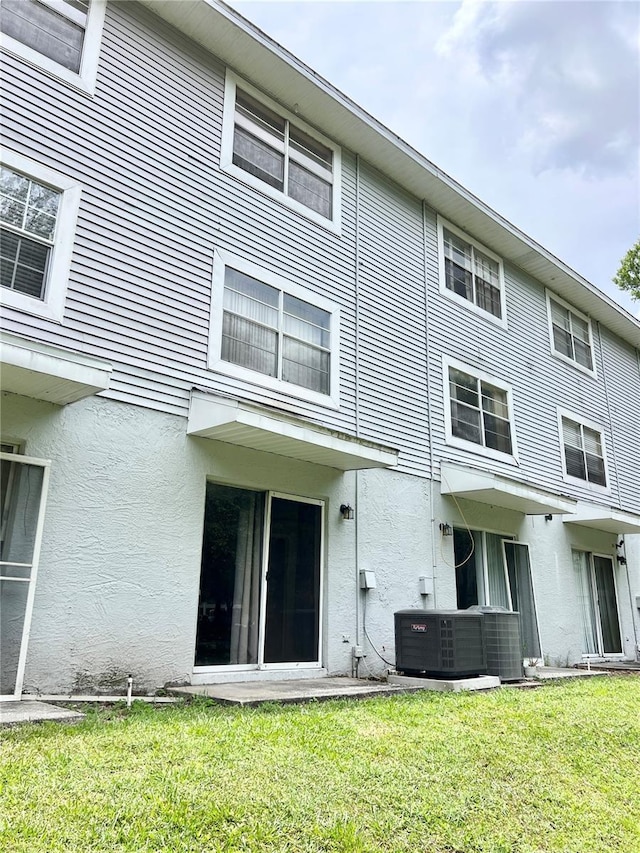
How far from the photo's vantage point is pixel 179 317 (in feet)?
23.7

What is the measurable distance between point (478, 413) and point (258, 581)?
5570mm

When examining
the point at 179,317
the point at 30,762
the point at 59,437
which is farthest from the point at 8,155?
the point at 30,762

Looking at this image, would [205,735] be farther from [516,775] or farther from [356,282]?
[356,282]

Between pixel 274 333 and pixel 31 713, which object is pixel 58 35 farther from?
pixel 31 713

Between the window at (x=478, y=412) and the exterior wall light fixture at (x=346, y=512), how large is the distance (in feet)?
8.92

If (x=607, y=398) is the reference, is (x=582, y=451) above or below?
below

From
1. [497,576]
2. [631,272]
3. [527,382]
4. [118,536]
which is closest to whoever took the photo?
[118,536]

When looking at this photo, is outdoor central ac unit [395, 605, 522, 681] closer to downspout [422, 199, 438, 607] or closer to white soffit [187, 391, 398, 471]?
downspout [422, 199, 438, 607]

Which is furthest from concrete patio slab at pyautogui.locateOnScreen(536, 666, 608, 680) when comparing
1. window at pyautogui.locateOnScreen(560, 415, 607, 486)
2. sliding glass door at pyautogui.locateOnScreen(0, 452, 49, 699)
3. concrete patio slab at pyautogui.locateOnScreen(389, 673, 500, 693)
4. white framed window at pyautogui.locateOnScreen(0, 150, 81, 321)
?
white framed window at pyautogui.locateOnScreen(0, 150, 81, 321)

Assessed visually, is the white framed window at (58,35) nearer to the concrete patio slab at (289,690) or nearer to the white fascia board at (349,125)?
the white fascia board at (349,125)

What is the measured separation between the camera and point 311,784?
3.49 metres

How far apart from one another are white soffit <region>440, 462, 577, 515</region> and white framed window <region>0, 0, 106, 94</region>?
6972mm

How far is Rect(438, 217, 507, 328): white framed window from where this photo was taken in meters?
11.7

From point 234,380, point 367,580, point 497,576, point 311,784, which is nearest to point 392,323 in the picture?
point 234,380
